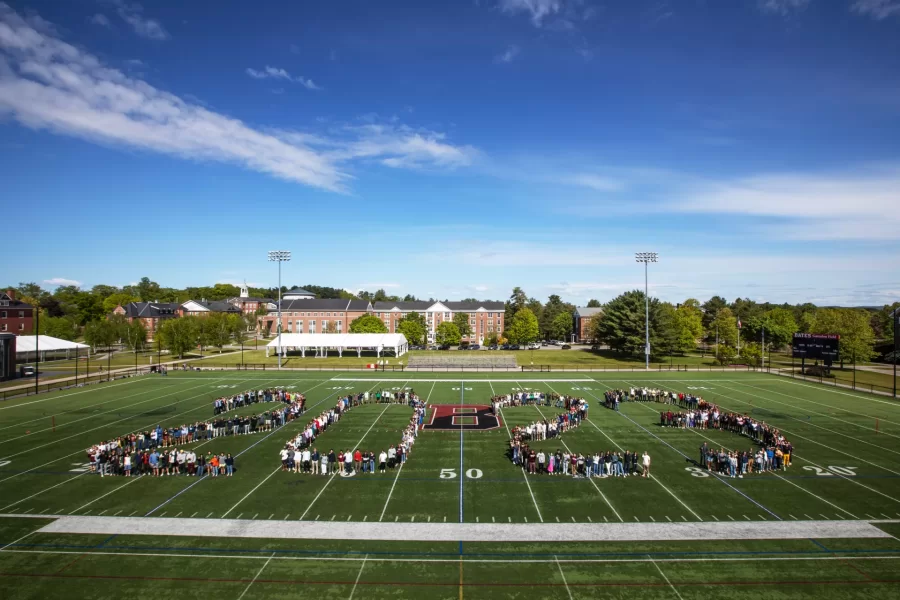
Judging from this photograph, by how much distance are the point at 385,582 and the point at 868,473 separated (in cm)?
2221

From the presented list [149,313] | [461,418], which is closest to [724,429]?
[461,418]

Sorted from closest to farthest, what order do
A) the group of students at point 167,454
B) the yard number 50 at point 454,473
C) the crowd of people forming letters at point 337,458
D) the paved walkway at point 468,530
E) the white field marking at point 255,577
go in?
1. the white field marking at point 255,577
2. the paved walkway at point 468,530
3. the yard number 50 at point 454,473
4. the group of students at point 167,454
5. the crowd of people forming letters at point 337,458

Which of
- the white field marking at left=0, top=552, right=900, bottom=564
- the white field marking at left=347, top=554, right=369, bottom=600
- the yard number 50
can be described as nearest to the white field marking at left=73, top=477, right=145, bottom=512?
the white field marking at left=0, top=552, right=900, bottom=564

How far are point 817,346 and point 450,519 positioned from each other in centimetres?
5227

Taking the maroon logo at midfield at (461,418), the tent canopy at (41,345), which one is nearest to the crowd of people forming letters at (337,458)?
the maroon logo at midfield at (461,418)

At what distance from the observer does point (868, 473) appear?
2231cm

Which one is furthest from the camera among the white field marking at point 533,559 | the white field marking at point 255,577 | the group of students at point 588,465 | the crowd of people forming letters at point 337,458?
the crowd of people forming letters at point 337,458

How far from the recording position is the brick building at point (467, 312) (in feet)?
376

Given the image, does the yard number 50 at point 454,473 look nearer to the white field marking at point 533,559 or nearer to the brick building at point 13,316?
the white field marking at point 533,559

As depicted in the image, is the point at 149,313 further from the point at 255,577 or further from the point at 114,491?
the point at 255,577

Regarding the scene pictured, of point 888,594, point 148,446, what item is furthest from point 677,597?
point 148,446

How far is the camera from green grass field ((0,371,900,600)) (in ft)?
44.6

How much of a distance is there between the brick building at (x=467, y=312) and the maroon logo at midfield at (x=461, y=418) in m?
76.7

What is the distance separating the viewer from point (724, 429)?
30156 millimetres
